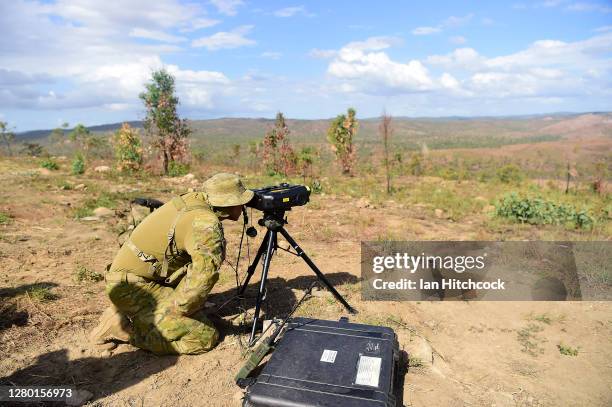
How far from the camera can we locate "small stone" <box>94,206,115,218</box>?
302 inches

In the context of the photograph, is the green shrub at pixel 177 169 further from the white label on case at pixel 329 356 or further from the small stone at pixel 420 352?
the white label on case at pixel 329 356

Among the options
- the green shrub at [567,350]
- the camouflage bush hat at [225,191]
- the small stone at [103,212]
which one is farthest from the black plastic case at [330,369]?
the small stone at [103,212]

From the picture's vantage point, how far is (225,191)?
3188 millimetres

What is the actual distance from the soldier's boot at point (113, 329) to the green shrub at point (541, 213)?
734cm

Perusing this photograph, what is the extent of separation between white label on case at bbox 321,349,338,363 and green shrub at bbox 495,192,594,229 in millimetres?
6625

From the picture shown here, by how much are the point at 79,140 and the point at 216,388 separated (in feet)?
112

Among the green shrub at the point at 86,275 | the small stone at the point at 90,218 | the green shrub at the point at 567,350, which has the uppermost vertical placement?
the small stone at the point at 90,218

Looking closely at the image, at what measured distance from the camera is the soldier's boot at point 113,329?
10.6 ft

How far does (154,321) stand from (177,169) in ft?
40.4

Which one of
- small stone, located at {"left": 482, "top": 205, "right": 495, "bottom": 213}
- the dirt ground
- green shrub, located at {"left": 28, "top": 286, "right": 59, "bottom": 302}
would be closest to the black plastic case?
the dirt ground

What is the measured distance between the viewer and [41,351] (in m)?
3.22

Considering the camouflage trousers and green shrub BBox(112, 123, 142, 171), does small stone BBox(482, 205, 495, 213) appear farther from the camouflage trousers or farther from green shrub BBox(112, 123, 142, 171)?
green shrub BBox(112, 123, 142, 171)

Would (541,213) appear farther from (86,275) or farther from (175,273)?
(86,275)

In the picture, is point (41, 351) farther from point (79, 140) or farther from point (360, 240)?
point (79, 140)
